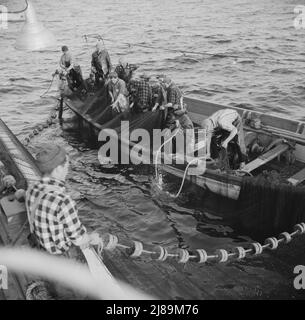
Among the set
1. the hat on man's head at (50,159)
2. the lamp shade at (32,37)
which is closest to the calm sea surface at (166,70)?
the hat on man's head at (50,159)

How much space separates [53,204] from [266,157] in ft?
20.3

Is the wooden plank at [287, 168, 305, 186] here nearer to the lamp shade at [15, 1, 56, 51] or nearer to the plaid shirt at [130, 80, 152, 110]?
the plaid shirt at [130, 80, 152, 110]

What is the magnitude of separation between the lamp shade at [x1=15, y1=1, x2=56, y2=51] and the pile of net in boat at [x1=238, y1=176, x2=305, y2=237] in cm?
473

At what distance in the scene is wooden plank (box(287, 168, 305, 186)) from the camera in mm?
7861

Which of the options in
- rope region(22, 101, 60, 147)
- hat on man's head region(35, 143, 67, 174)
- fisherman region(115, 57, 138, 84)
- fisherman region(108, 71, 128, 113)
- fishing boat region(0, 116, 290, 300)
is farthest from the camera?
fisherman region(115, 57, 138, 84)

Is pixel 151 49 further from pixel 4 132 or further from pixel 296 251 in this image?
pixel 296 251

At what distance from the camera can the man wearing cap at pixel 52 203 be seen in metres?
3.70

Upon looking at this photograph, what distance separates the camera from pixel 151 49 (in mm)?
25641

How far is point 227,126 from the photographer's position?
27.8ft

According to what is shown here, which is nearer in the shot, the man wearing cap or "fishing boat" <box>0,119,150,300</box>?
the man wearing cap

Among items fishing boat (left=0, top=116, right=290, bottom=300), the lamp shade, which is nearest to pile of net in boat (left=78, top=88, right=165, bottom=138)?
fishing boat (left=0, top=116, right=290, bottom=300)

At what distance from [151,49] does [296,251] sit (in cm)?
2056
